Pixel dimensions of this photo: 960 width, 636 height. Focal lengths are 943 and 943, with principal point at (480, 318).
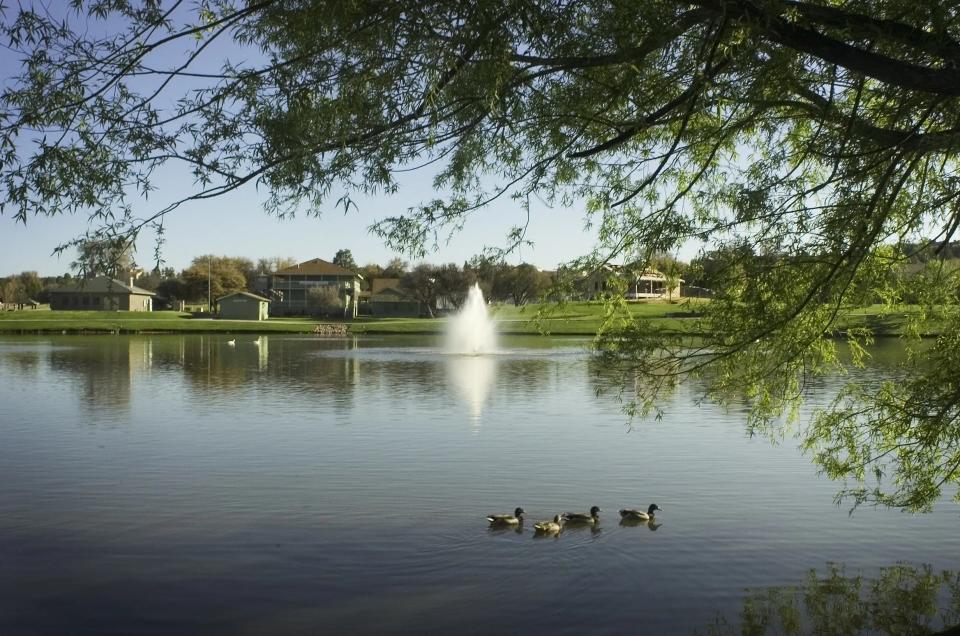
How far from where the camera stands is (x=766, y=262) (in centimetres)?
832

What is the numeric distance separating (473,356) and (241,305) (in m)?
56.2

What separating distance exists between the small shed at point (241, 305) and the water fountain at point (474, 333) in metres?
31.0

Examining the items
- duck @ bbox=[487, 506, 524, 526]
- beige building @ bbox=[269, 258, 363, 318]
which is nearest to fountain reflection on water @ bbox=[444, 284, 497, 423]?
duck @ bbox=[487, 506, 524, 526]

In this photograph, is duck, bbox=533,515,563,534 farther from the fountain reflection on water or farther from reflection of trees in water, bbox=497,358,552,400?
reflection of trees in water, bbox=497,358,552,400

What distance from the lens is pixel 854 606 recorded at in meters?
8.37

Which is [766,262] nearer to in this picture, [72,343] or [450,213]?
[450,213]

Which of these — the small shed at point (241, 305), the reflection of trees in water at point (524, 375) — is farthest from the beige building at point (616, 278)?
the small shed at point (241, 305)

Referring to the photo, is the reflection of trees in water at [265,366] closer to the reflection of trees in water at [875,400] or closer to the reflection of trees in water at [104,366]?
the reflection of trees in water at [104,366]

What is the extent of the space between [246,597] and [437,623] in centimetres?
186

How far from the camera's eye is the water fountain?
44.4m

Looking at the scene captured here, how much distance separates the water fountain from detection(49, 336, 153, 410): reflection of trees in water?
1398 cm

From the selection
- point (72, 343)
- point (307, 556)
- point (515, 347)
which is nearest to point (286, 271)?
point (72, 343)

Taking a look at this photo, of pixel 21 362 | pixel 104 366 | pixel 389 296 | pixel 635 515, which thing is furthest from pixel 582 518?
pixel 389 296

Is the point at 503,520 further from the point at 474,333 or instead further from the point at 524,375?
the point at 474,333
